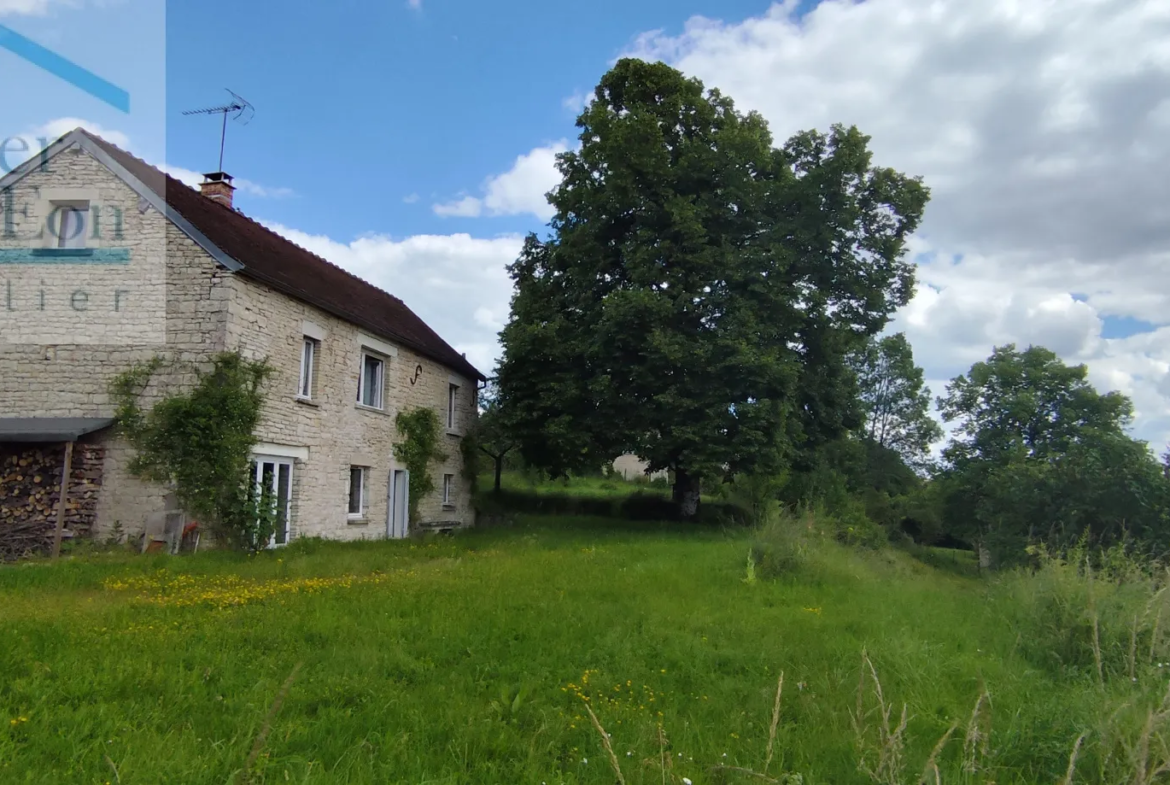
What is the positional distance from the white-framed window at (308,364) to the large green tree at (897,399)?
3903cm

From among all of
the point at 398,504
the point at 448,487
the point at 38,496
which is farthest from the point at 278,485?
the point at 448,487

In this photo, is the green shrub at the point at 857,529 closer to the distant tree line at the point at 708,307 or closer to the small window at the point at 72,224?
the distant tree line at the point at 708,307

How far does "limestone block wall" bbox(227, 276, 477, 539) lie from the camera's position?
1350cm

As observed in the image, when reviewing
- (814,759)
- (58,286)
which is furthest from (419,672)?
(58,286)

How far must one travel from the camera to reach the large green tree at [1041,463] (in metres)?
21.7

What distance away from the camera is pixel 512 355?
2009cm

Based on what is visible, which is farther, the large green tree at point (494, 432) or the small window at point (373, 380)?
the large green tree at point (494, 432)

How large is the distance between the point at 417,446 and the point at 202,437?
272 inches

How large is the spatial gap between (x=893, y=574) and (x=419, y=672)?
9939 millimetres

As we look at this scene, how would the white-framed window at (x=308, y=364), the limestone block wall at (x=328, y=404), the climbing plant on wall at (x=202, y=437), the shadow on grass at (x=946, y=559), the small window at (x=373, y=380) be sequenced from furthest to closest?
1. the shadow on grass at (x=946, y=559)
2. the small window at (x=373, y=380)
3. the white-framed window at (x=308, y=364)
4. the limestone block wall at (x=328, y=404)
5. the climbing plant on wall at (x=202, y=437)

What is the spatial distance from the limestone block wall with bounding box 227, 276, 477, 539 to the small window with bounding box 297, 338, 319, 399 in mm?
99

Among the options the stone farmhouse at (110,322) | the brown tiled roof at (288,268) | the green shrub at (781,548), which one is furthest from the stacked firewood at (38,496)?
the green shrub at (781,548)

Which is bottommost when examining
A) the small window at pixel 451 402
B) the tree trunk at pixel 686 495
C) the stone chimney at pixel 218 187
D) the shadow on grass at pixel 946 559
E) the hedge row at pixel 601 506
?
the shadow on grass at pixel 946 559

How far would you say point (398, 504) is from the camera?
18.6 meters
